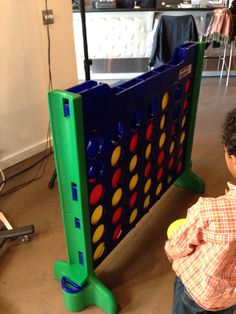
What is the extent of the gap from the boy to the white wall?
169 centimetres

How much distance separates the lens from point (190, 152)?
6.44ft

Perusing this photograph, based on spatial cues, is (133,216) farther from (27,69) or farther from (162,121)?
(27,69)

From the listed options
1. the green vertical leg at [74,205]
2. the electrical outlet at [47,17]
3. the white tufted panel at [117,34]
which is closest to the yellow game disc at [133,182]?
the green vertical leg at [74,205]

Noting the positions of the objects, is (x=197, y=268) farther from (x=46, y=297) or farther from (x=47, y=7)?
(x=47, y=7)

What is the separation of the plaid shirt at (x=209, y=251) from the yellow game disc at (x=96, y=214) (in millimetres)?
358

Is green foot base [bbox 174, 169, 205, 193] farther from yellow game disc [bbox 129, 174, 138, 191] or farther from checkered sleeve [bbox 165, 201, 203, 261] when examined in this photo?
checkered sleeve [bbox 165, 201, 203, 261]

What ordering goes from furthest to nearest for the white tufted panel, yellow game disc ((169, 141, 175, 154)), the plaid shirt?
the white tufted panel → yellow game disc ((169, 141, 175, 154)) → the plaid shirt

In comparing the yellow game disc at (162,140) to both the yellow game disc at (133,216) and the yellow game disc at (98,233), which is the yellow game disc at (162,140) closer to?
the yellow game disc at (133,216)

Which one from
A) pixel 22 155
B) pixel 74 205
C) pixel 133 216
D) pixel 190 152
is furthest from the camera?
pixel 22 155

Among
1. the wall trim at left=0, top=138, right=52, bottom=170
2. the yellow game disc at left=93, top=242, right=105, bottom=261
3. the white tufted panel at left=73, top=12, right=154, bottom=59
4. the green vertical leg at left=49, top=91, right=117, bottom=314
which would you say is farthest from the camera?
the white tufted panel at left=73, top=12, right=154, bottom=59

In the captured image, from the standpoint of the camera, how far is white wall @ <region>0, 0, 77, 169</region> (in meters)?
2.02

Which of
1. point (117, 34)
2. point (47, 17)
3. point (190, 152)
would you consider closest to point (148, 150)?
point (190, 152)

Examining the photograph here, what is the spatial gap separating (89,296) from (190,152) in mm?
1070

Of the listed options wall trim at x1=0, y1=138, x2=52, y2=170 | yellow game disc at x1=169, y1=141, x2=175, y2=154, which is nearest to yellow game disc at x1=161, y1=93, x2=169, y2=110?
yellow game disc at x1=169, y1=141, x2=175, y2=154
